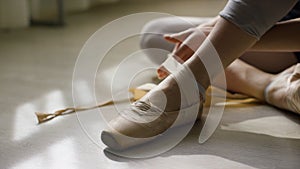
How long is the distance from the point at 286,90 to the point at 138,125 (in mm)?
360

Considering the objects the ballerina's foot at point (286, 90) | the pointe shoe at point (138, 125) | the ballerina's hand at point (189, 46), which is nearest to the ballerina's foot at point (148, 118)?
the pointe shoe at point (138, 125)

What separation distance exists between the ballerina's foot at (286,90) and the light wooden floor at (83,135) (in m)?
0.02

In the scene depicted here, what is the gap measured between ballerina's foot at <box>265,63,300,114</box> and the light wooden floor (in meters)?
0.02

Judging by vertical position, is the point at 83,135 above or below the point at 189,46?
below

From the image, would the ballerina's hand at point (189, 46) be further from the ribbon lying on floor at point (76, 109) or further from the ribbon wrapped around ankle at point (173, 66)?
the ribbon lying on floor at point (76, 109)

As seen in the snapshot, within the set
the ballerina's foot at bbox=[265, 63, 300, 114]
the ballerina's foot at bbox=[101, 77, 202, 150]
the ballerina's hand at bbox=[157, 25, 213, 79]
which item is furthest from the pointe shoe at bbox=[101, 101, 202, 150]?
A: the ballerina's foot at bbox=[265, 63, 300, 114]

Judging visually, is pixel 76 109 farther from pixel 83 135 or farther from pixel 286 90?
pixel 286 90

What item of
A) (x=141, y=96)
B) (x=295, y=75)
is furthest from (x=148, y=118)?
(x=295, y=75)

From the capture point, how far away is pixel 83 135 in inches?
36.2

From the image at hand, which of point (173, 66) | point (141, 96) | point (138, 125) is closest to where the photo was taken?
point (138, 125)

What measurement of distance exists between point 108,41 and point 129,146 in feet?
3.16

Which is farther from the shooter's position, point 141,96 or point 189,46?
point 141,96

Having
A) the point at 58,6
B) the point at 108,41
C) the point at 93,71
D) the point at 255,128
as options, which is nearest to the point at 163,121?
the point at 255,128

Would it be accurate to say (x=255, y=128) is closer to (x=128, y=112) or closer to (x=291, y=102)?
(x=291, y=102)
